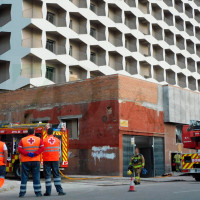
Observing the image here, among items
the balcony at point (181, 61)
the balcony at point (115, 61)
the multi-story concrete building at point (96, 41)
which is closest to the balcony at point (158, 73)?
the multi-story concrete building at point (96, 41)

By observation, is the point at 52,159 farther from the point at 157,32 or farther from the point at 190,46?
the point at 190,46

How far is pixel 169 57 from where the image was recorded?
183 ft

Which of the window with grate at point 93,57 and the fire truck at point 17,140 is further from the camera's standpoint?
the window with grate at point 93,57

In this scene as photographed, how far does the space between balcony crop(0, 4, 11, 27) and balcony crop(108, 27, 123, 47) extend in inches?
519

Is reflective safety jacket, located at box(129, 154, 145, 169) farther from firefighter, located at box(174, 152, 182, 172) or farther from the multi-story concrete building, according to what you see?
the multi-story concrete building

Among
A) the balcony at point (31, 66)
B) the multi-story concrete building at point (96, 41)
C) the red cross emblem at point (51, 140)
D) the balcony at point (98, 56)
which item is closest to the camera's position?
the red cross emblem at point (51, 140)

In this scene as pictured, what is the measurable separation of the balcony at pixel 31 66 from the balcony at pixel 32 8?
433 cm

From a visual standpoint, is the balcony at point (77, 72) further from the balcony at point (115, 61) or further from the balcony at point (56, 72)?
the balcony at point (115, 61)

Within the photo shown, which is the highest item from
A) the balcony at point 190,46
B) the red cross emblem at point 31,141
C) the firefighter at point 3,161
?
the balcony at point 190,46

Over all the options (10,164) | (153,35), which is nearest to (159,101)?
(10,164)

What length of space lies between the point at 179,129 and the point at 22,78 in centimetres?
1551

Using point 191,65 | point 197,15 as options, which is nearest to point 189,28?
point 197,15

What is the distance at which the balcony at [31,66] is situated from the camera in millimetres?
36375

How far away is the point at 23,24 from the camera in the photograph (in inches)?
→ 1431
